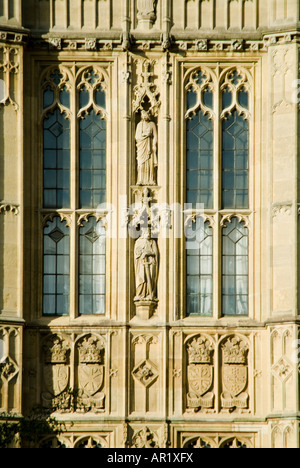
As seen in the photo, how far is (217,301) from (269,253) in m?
1.34

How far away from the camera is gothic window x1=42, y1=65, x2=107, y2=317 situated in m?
36.6

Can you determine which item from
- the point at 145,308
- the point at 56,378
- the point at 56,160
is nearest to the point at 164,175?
the point at 56,160

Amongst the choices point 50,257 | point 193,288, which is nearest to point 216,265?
point 193,288

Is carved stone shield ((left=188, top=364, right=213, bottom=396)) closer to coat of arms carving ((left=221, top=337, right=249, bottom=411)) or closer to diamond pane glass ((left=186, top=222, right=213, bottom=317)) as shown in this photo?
coat of arms carving ((left=221, top=337, right=249, bottom=411))

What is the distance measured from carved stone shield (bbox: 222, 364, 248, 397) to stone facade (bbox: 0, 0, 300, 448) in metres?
0.03

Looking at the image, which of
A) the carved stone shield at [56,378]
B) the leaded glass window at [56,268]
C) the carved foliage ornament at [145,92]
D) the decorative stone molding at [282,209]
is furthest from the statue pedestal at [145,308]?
the carved foliage ornament at [145,92]

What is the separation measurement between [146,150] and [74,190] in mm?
1539

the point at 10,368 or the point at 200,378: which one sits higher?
the point at 10,368

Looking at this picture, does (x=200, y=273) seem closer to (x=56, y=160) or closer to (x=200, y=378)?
(x=200, y=378)

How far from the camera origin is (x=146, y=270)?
119ft

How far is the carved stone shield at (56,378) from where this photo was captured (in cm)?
3612

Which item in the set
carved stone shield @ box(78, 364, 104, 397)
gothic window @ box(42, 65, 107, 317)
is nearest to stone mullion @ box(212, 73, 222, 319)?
gothic window @ box(42, 65, 107, 317)
